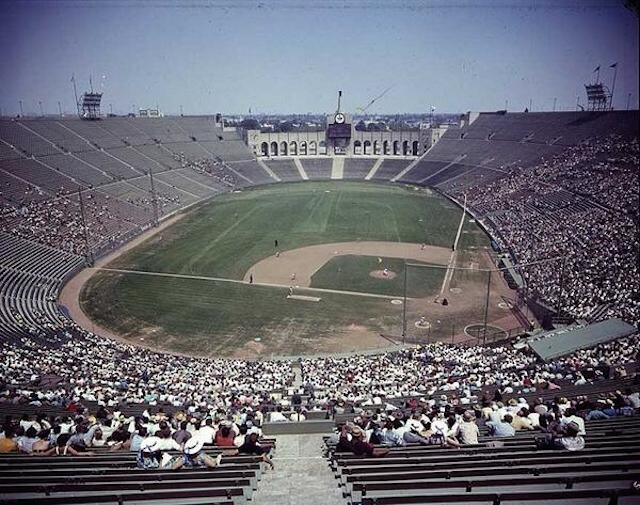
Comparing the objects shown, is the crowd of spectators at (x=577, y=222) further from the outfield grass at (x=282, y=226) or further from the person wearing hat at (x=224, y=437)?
the person wearing hat at (x=224, y=437)

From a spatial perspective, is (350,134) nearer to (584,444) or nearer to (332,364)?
(332,364)

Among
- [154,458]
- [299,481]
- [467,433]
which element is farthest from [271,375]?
[467,433]

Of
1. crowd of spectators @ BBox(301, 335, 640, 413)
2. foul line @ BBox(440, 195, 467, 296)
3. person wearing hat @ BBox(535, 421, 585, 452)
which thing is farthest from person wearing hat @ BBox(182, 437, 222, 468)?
foul line @ BBox(440, 195, 467, 296)

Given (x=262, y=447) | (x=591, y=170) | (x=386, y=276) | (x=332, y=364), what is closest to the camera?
(x=262, y=447)

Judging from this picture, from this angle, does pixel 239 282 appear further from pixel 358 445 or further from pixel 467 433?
pixel 467 433

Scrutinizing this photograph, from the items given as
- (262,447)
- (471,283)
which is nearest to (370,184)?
(471,283)

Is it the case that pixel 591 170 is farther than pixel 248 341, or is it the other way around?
pixel 591 170

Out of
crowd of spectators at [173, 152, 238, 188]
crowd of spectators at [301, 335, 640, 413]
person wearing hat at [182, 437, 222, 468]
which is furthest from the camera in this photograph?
crowd of spectators at [173, 152, 238, 188]

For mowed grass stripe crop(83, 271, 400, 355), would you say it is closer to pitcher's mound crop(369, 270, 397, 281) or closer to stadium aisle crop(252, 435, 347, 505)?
pitcher's mound crop(369, 270, 397, 281)
